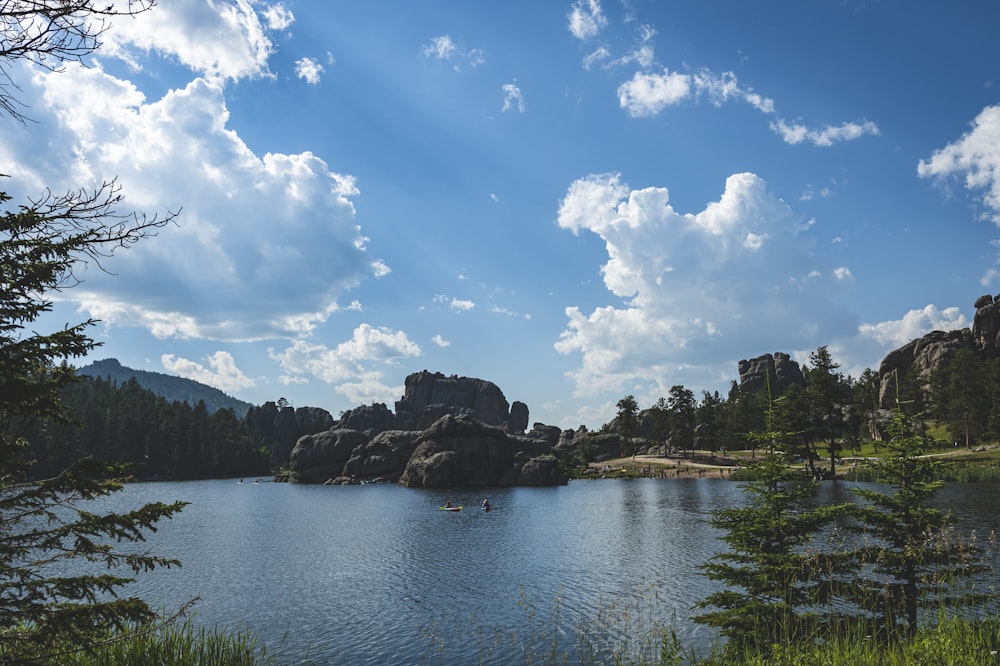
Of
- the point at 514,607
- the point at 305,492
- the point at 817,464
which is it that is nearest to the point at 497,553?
the point at 514,607

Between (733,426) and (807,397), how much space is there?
39.0 metres

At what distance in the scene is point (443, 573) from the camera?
3284cm

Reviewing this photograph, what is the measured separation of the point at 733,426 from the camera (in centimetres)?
11450

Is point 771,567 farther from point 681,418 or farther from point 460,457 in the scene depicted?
point 681,418

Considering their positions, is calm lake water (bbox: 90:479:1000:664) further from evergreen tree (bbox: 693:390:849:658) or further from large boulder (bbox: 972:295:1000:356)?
large boulder (bbox: 972:295:1000:356)

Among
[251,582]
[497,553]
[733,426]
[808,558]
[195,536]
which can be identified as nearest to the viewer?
[808,558]

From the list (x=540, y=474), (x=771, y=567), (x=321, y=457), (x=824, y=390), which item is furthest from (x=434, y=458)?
(x=771, y=567)

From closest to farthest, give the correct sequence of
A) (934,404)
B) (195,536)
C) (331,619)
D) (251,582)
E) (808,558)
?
(808,558) < (331,619) < (251,582) < (195,536) < (934,404)

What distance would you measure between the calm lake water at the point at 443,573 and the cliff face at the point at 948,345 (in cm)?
8265

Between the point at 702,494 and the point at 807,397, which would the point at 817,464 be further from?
the point at 702,494

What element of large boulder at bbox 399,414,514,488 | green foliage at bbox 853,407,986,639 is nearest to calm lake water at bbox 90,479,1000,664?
green foliage at bbox 853,407,986,639

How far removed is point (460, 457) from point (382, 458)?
75.1ft

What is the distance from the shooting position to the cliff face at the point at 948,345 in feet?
404

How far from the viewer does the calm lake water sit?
21609 millimetres
